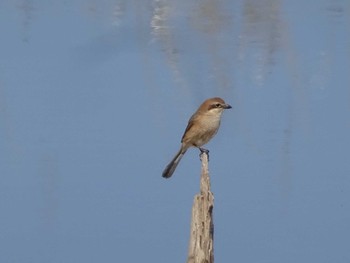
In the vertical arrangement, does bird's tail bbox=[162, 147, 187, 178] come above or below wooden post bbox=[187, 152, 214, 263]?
above

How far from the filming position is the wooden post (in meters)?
4.80

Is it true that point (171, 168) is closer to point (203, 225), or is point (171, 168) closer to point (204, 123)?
point (204, 123)

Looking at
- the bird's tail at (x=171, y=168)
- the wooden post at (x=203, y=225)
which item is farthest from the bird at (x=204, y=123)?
the wooden post at (x=203, y=225)

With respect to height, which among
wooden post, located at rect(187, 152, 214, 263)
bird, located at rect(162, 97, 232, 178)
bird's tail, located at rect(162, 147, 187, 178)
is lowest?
wooden post, located at rect(187, 152, 214, 263)

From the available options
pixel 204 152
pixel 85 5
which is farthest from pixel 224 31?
pixel 204 152

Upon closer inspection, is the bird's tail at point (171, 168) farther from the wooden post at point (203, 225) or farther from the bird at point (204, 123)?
the wooden post at point (203, 225)

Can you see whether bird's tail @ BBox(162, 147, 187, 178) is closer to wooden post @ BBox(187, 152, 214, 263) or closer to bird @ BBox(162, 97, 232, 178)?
bird @ BBox(162, 97, 232, 178)

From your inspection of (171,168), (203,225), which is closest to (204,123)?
(171,168)

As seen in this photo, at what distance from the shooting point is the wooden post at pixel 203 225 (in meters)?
4.80

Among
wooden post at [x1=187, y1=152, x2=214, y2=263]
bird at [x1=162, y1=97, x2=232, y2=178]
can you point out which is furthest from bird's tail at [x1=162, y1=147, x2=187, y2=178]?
wooden post at [x1=187, y1=152, x2=214, y2=263]

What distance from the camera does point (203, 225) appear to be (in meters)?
4.81

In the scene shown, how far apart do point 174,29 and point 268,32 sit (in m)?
0.42

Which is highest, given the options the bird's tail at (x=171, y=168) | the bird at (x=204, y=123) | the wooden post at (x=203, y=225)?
the bird at (x=204, y=123)

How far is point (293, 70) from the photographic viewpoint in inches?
280
